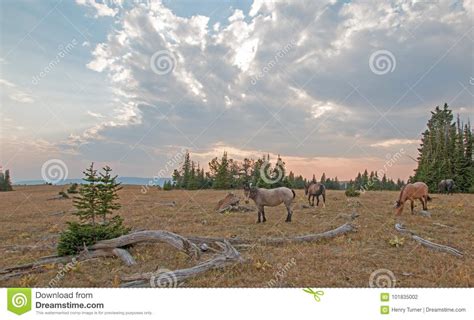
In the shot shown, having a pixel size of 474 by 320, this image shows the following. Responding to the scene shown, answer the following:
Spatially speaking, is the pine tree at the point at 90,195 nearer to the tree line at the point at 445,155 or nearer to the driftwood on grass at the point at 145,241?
the driftwood on grass at the point at 145,241

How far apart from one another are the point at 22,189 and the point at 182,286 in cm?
3933

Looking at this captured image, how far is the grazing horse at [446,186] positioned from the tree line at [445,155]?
2.80 meters

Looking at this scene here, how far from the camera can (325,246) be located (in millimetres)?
9547

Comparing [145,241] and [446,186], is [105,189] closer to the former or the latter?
[145,241]

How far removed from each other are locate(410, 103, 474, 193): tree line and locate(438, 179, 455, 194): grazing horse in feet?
9.19

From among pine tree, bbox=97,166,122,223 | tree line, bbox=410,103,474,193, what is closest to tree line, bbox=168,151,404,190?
tree line, bbox=410,103,474,193

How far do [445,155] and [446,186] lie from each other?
22.9ft

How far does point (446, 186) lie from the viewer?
108 feet

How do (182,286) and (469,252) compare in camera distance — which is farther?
(469,252)

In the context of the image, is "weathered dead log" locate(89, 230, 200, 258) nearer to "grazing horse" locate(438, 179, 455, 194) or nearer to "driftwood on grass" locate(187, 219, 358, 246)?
"driftwood on grass" locate(187, 219, 358, 246)
